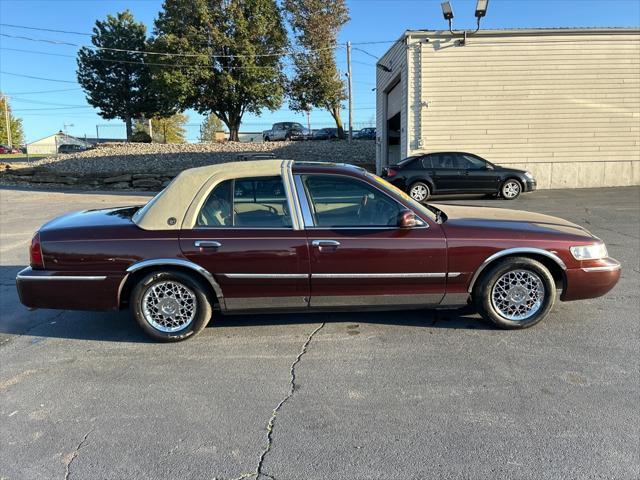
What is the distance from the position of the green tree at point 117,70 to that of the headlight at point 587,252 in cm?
4156

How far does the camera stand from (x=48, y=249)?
3973mm

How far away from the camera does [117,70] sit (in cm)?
4084

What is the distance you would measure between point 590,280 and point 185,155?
23.6 meters

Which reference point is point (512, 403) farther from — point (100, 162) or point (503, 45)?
point (100, 162)

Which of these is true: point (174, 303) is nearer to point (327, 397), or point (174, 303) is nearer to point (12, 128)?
point (327, 397)

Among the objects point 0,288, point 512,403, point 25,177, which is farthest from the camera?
point 25,177

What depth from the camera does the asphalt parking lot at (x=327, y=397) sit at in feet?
8.39

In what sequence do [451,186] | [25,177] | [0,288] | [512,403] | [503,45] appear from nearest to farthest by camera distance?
[512,403] → [0,288] → [451,186] → [503,45] → [25,177]

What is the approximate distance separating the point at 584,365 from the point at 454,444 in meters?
1.53

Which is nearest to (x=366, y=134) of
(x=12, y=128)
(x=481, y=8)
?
(x=481, y=8)

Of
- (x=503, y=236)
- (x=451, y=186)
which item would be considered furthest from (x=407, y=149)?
(x=503, y=236)

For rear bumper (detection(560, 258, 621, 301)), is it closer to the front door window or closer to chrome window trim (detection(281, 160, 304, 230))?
the front door window

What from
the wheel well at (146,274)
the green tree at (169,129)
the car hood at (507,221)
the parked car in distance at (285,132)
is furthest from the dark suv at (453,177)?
the green tree at (169,129)

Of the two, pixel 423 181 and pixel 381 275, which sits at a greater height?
pixel 423 181
